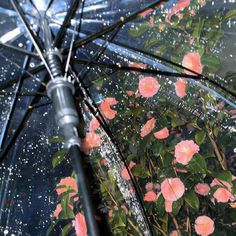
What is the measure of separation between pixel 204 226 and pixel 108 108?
1.74 feet

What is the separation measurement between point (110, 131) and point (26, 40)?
422 millimetres

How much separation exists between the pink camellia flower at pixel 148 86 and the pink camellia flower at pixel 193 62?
128 millimetres

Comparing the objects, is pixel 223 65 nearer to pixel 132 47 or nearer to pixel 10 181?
pixel 132 47

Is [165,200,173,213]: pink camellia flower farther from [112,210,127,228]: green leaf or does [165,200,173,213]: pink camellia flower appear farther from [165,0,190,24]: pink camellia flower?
[165,0,190,24]: pink camellia flower

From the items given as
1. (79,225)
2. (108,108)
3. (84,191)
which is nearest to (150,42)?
(108,108)

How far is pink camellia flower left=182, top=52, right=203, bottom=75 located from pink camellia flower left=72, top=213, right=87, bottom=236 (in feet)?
2.15

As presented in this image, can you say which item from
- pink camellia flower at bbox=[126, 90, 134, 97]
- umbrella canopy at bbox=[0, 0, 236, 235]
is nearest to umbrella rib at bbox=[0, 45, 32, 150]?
umbrella canopy at bbox=[0, 0, 236, 235]

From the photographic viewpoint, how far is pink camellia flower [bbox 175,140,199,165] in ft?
4.49

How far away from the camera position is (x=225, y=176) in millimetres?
1326

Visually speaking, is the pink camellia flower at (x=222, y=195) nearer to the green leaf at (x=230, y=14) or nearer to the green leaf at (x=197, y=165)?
the green leaf at (x=197, y=165)

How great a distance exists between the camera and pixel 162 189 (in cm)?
139

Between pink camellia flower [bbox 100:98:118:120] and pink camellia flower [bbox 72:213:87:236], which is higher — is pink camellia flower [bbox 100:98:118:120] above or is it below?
above

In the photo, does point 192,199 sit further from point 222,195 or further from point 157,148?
point 157,148

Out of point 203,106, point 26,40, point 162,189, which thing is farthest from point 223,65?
point 26,40
